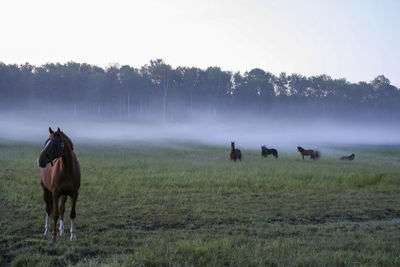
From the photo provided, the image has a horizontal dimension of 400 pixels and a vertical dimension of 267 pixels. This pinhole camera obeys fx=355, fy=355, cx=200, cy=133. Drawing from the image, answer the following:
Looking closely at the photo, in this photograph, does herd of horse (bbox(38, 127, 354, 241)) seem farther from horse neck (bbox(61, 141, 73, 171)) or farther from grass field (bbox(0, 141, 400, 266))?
grass field (bbox(0, 141, 400, 266))

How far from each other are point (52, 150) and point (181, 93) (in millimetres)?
83111

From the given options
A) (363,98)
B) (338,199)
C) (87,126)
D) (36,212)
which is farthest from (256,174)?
(363,98)

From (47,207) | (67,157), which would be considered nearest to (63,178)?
(67,157)

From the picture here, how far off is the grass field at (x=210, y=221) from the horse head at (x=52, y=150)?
59.9 inches

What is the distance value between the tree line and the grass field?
218ft

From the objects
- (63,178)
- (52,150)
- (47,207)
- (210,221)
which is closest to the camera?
(52,150)

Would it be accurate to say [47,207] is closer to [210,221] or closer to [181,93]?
[210,221]

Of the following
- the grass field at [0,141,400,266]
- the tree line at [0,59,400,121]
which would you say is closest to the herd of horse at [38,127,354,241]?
the grass field at [0,141,400,266]

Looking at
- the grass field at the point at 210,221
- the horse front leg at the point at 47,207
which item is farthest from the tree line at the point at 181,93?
the horse front leg at the point at 47,207

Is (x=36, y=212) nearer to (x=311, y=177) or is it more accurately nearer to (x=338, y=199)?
(x=338, y=199)

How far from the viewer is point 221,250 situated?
20.1ft

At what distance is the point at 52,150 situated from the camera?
6938 millimetres

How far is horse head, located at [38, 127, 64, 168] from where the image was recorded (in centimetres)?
682

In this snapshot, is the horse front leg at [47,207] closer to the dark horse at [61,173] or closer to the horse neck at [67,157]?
the dark horse at [61,173]
